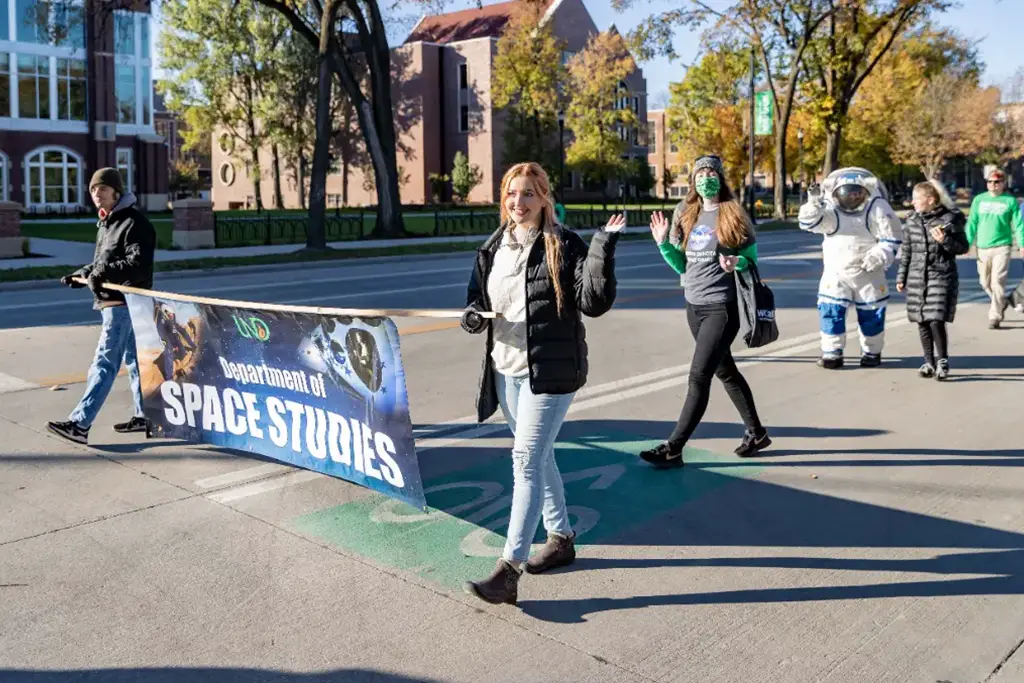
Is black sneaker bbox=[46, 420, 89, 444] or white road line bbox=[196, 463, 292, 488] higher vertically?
black sneaker bbox=[46, 420, 89, 444]

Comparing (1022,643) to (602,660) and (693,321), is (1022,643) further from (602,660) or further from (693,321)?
(693,321)

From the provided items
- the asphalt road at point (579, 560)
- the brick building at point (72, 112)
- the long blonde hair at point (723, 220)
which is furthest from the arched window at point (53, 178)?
the long blonde hair at point (723, 220)

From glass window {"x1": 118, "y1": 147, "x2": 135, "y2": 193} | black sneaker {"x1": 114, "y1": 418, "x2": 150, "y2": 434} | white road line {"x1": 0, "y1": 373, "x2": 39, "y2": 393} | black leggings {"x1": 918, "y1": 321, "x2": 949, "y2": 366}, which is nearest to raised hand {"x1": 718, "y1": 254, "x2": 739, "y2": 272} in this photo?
black leggings {"x1": 918, "y1": 321, "x2": 949, "y2": 366}

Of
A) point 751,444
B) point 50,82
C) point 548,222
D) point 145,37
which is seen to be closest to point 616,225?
point 548,222

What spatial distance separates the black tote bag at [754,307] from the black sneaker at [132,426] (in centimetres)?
409

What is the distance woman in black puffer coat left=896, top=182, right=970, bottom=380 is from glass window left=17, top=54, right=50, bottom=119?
5126 cm

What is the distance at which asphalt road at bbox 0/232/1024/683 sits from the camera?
3.96 metres

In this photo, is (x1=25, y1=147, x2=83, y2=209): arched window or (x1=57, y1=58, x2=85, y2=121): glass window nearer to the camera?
(x1=25, y1=147, x2=83, y2=209): arched window

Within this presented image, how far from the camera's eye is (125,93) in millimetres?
55688

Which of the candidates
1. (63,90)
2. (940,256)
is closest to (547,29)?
(63,90)

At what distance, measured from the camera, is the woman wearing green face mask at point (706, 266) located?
638 cm

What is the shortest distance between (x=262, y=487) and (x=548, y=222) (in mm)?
2611

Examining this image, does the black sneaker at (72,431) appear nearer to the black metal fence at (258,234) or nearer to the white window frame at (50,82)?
the black metal fence at (258,234)

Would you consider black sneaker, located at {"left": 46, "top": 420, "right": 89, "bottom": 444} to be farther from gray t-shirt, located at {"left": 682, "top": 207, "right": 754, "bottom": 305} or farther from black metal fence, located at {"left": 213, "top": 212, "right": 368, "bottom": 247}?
black metal fence, located at {"left": 213, "top": 212, "right": 368, "bottom": 247}
